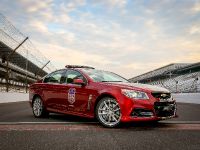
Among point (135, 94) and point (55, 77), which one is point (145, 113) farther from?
point (55, 77)

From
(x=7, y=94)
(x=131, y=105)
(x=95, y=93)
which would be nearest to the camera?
(x=131, y=105)

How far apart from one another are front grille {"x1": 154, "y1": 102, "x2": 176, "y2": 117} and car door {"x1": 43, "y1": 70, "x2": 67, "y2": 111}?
2543 mm

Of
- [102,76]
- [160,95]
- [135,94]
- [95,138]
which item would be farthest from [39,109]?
[95,138]

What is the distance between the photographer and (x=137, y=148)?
A: 16.2 feet

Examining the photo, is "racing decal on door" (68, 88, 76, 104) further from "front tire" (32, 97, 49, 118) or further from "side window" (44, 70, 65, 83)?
"front tire" (32, 97, 49, 118)

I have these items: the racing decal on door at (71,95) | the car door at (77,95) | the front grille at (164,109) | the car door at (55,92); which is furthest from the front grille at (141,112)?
the car door at (55,92)

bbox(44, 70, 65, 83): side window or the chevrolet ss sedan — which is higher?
bbox(44, 70, 65, 83): side window

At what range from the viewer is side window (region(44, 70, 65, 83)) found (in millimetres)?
9329

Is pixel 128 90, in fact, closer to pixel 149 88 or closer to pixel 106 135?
pixel 149 88

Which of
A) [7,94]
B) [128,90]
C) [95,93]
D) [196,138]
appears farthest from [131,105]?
[7,94]

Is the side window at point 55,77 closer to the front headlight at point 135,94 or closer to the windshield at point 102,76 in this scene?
the windshield at point 102,76

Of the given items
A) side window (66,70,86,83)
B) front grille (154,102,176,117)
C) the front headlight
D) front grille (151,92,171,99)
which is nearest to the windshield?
side window (66,70,86,83)

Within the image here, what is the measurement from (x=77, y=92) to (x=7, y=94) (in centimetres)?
1543

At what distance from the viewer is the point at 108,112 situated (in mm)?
7488
